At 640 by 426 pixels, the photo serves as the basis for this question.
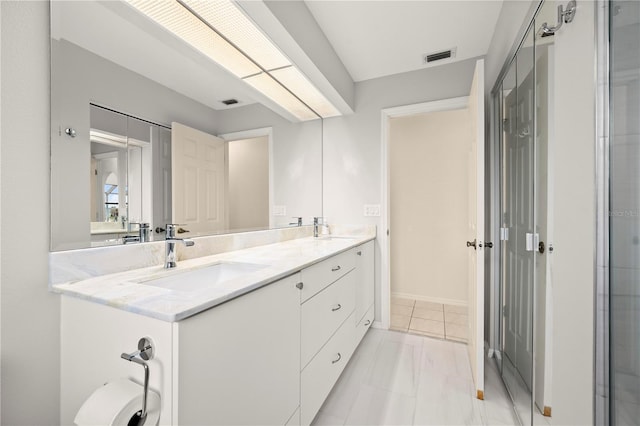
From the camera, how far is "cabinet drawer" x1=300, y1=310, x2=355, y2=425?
1.18 m

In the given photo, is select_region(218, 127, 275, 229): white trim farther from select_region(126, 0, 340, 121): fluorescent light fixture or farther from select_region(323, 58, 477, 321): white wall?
select_region(323, 58, 477, 321): white wall

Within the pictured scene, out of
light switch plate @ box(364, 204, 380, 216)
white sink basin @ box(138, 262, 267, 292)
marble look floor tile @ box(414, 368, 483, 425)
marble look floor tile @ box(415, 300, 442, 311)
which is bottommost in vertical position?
marble look floor tile @ box(415, 300, 442, 311)

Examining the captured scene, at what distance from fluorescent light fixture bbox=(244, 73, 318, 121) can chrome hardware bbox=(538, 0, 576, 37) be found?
151 centimetres

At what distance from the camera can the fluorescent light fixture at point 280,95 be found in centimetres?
180

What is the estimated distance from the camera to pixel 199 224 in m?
1.39

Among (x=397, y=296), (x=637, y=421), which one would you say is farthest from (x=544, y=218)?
(x=397, y=296)

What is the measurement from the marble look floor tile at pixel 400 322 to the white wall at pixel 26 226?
2.40 meters

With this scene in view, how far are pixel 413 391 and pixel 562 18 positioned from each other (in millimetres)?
1962

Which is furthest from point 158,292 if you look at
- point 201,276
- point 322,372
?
point 322,372

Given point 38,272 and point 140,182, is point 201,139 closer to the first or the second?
point 140,182

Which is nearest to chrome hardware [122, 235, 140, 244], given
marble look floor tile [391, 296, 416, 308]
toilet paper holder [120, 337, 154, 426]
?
toilet paper holder [120, 337, 154, 426]

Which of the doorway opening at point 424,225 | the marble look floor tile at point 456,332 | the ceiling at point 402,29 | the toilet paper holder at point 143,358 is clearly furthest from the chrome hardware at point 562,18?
the marble look floor tile at point 456,332

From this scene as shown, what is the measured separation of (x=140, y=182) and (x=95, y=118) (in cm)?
27

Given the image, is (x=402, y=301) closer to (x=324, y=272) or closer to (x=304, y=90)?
(x=324, y=272)
